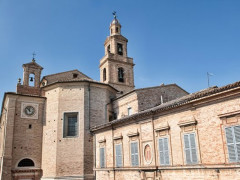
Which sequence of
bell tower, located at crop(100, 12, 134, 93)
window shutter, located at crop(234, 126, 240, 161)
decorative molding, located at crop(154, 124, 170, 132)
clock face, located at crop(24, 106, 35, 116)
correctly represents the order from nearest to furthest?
window shutter, located at crop(234, 126, 240, 161) < decorative molding, located at crop(154, 124, 170, 132) < clock face, located at crop(24, 106, 35, 116) < bell tower, located at crop(100, 12, 134, 93)

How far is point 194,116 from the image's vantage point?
10.9 meters

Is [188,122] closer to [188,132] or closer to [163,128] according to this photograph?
[188,132]

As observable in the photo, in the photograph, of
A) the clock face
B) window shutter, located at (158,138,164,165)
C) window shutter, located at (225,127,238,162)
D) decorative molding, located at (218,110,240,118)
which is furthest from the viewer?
the clock face

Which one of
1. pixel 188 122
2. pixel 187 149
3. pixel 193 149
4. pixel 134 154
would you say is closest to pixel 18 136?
pixel 134 154

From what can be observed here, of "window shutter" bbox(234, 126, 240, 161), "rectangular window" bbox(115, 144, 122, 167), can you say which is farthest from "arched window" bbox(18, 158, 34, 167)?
"window shutter" bbox(234, 126, 240, 161)

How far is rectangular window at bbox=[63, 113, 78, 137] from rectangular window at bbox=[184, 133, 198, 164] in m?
12.3

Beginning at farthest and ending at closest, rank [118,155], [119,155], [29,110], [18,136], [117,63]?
[117,63] → [29,110] → [18,136] → [118,155] → [119,155]

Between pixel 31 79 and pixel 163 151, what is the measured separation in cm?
1874

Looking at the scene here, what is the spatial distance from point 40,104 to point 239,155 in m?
18.7

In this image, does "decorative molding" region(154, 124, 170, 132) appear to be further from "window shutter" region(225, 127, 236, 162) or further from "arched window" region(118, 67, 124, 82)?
"arched window" region(118, 67, 124, 82)

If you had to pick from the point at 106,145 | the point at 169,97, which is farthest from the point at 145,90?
the point at 106,145

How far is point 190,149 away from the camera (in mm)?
10773

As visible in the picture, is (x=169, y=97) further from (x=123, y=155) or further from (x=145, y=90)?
(x=123, y=155)

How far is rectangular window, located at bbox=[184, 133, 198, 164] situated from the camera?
10570mm
